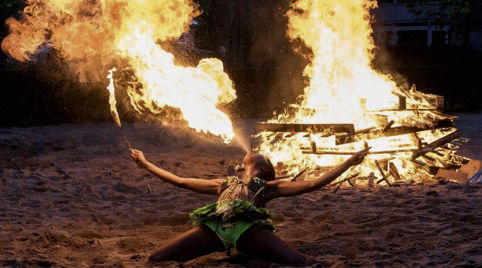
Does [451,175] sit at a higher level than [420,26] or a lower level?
lower

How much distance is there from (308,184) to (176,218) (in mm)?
1787

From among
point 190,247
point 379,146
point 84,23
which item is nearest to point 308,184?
point 190,247

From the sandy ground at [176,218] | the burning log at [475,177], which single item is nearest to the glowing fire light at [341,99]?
the burning log at [475,177]

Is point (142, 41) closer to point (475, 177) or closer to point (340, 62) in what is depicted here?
point (340, 62)

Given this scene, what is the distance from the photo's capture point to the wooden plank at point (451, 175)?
8.09 meters

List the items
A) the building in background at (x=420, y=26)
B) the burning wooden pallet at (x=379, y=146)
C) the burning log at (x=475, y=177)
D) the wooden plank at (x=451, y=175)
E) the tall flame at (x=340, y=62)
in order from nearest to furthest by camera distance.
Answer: the burning log at (x=475, y=177) < the wooden plank at (x=451, y=175) < the burning wooden pallet at (x=379, y=146) < the tall flame at (x=340, y=62) < the building in background at (x=420, y=26)

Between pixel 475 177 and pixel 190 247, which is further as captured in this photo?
pixel 475 177

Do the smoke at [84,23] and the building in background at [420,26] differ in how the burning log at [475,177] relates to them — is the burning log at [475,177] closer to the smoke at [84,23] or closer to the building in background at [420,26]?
the smoke at [84,23]

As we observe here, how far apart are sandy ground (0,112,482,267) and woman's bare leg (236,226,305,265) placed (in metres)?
0.09

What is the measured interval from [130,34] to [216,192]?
8.66 ft

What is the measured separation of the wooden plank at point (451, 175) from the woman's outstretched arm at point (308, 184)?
11.2ft

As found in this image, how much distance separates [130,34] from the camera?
7203mm

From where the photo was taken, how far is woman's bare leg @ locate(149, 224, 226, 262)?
15.6ft

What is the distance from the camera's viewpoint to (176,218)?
6398 millimetres
